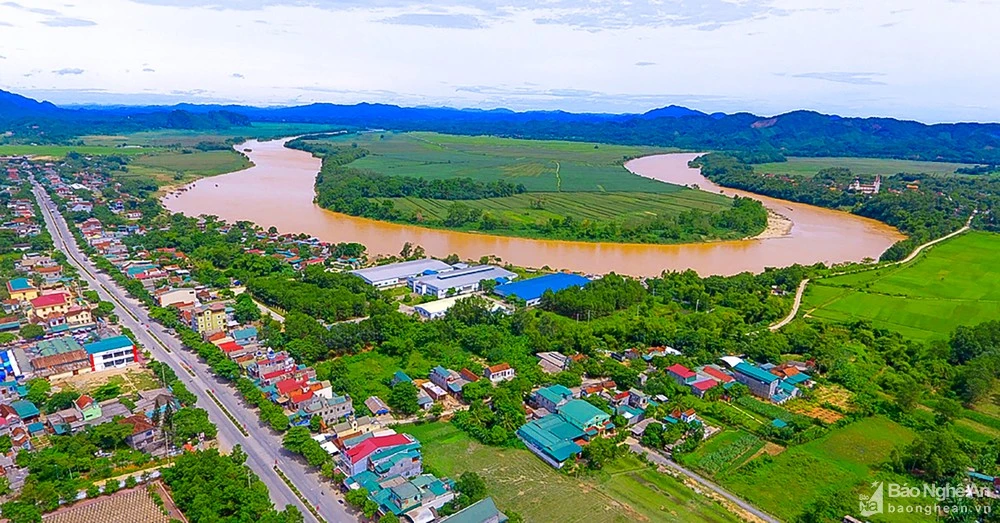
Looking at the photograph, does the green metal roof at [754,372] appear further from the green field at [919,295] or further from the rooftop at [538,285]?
the rooftop at [538,285]

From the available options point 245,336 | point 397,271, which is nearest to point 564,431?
point 245,336

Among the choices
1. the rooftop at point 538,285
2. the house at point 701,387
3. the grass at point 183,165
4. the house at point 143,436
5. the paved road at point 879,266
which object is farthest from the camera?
the grass at point 183,165

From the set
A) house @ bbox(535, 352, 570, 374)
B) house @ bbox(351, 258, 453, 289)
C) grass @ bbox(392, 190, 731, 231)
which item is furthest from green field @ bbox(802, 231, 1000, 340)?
house @ bbox(351, 258, 453, 289)

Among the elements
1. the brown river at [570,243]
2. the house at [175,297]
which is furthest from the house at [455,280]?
the house at [175,297]

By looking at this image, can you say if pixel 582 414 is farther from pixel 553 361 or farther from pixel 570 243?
pixel 570 243

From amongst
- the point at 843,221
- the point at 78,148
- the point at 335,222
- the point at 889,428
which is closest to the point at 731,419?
the point at 889,428

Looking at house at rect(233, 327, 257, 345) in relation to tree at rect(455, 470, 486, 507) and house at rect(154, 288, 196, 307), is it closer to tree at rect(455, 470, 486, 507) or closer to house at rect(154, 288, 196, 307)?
house at rect(154, 288, 196, 307)

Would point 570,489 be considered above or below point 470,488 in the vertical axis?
below
